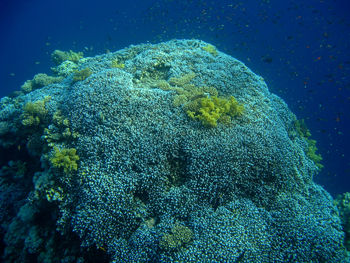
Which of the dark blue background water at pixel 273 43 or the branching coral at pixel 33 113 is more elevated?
the dark blue background water at pixel 273 43

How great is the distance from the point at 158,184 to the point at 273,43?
2570 inches

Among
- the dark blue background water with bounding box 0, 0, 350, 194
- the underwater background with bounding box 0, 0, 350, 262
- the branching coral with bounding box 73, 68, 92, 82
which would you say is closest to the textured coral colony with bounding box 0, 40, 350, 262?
the underwater background with bounding box 0, 0, 350, 262

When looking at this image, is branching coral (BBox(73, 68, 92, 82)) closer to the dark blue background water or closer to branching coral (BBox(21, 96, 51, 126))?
branching coral (BBox(21, 96, 51, 126))

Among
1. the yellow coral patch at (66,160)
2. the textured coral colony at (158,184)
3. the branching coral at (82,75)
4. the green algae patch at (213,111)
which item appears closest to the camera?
the textured coral colony at (158,184)

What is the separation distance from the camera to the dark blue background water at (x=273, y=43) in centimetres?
3406

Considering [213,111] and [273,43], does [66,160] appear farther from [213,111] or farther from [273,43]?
[273,43]

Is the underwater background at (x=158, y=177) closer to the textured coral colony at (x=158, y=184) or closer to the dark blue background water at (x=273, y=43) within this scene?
the textured coral colony at (x=158, y=184)

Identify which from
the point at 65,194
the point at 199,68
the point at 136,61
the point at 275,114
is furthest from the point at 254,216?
the point at 136,61

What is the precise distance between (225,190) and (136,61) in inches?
249

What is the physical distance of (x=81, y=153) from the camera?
4.93 metres

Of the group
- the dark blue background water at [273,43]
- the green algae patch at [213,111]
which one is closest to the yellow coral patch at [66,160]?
the green algae patch at [213,111]

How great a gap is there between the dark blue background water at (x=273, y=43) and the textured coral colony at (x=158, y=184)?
14.9 meters

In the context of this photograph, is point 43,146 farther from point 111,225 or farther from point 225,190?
point 225,190

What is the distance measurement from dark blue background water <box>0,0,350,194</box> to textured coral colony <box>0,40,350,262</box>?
1487 cm
